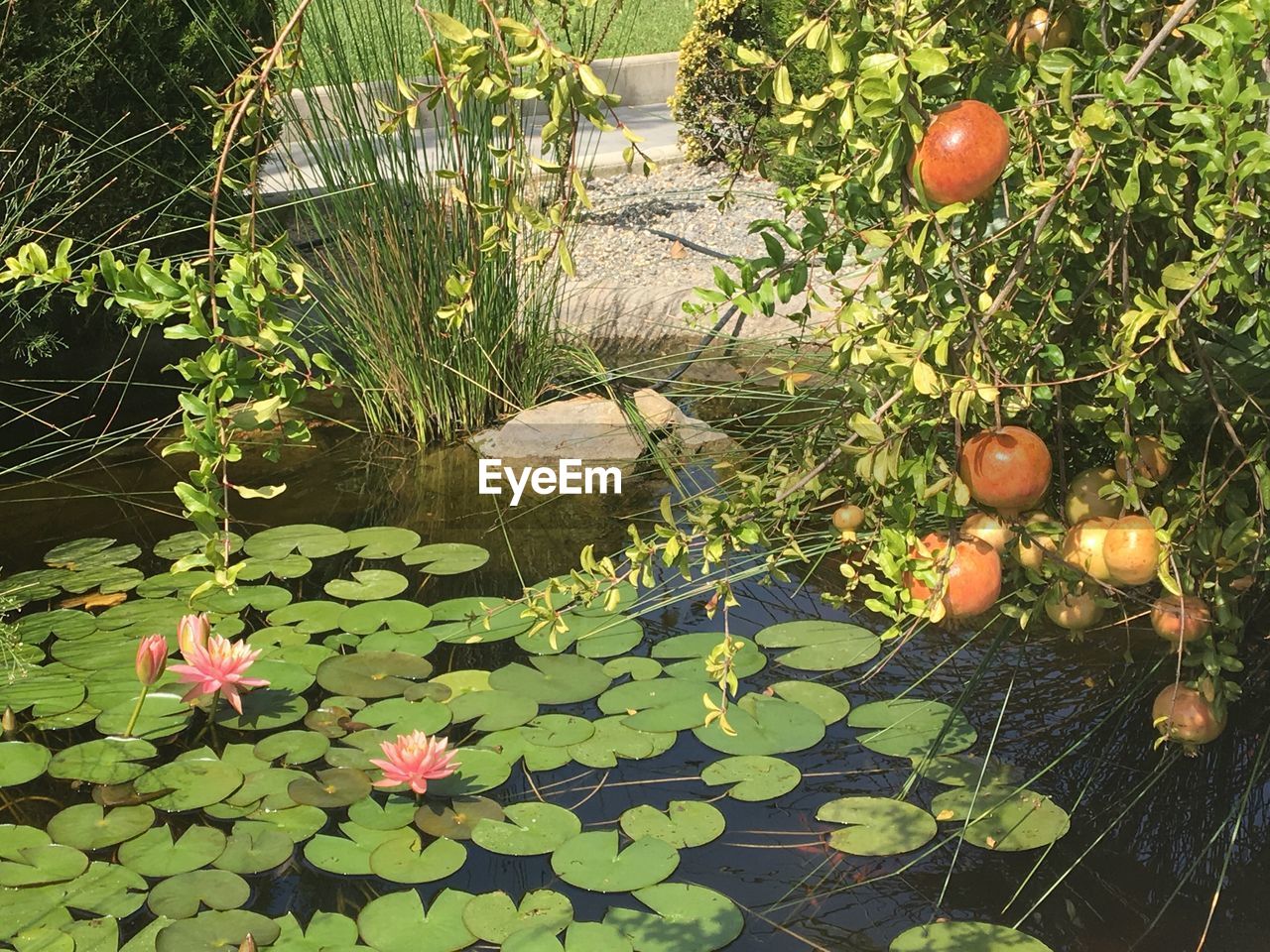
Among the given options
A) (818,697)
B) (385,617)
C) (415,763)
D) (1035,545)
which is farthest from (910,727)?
(385,617)

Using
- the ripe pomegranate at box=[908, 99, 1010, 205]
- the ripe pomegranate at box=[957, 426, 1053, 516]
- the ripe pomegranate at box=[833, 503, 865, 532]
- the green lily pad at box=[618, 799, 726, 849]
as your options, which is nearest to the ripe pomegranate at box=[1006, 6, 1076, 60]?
the ripe pomegranate at box=[908, 99, 1010, 205]

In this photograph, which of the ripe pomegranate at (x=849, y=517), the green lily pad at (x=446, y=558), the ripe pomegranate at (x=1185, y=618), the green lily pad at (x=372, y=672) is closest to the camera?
the ripe pomegranate at (x=1185, y=618)

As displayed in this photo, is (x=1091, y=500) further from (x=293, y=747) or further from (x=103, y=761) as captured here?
(x=103, y=761)

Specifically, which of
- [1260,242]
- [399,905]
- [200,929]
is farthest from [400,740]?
[1260,242]

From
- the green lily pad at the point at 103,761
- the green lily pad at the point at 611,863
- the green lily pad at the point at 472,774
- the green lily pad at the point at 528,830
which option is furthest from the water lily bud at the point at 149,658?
the green lily pad at the point at 611,863

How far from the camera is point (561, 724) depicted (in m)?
2.19

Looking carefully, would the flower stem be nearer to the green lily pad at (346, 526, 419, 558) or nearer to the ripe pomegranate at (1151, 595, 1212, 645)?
the green lily pad at (346, 526, 419, 558)

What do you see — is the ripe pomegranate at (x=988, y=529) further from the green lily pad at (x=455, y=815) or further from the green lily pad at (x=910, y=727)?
the green lily pad at (x=455, y=815)

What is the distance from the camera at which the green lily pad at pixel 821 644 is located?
7.77 feet

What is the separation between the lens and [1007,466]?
51.7 inches

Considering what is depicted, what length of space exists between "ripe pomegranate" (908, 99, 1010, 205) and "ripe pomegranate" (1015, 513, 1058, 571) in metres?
0.49

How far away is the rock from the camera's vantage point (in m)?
3.25

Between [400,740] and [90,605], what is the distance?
103 centimetres

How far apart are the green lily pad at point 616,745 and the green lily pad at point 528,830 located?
14 centimetres
